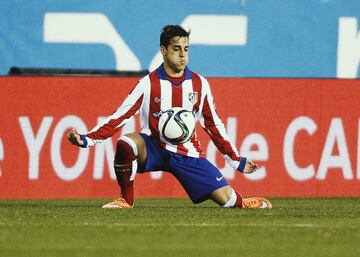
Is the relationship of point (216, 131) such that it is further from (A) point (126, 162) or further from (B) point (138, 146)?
(A) point (126, 162)

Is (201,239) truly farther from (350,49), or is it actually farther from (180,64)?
(350,49)

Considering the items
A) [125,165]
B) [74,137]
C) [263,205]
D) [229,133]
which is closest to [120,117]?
[125,165]

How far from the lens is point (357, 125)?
1332 cm

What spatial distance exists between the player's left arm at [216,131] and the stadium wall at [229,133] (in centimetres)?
262

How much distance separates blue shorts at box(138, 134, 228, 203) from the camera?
10156 millimetres

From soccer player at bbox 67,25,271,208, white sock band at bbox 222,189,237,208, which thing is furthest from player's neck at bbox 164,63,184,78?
white sock band at bbox 222,189,237,208

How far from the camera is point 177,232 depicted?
26.0 feet

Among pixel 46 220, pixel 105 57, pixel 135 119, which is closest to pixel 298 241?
pixel 46 220

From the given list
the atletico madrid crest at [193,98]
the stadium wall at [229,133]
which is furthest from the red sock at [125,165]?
the stadium wall at [229,133]

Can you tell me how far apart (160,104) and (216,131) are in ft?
1.67

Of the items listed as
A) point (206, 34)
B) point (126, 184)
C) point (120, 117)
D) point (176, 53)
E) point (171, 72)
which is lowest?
point (126, 184)

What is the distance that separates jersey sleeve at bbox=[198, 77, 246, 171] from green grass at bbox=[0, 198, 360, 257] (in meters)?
0.42

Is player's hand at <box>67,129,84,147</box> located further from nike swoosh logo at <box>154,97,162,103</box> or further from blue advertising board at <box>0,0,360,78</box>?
blue advertising board at <box>0,0,360,78</box>

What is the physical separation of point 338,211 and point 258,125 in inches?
119
